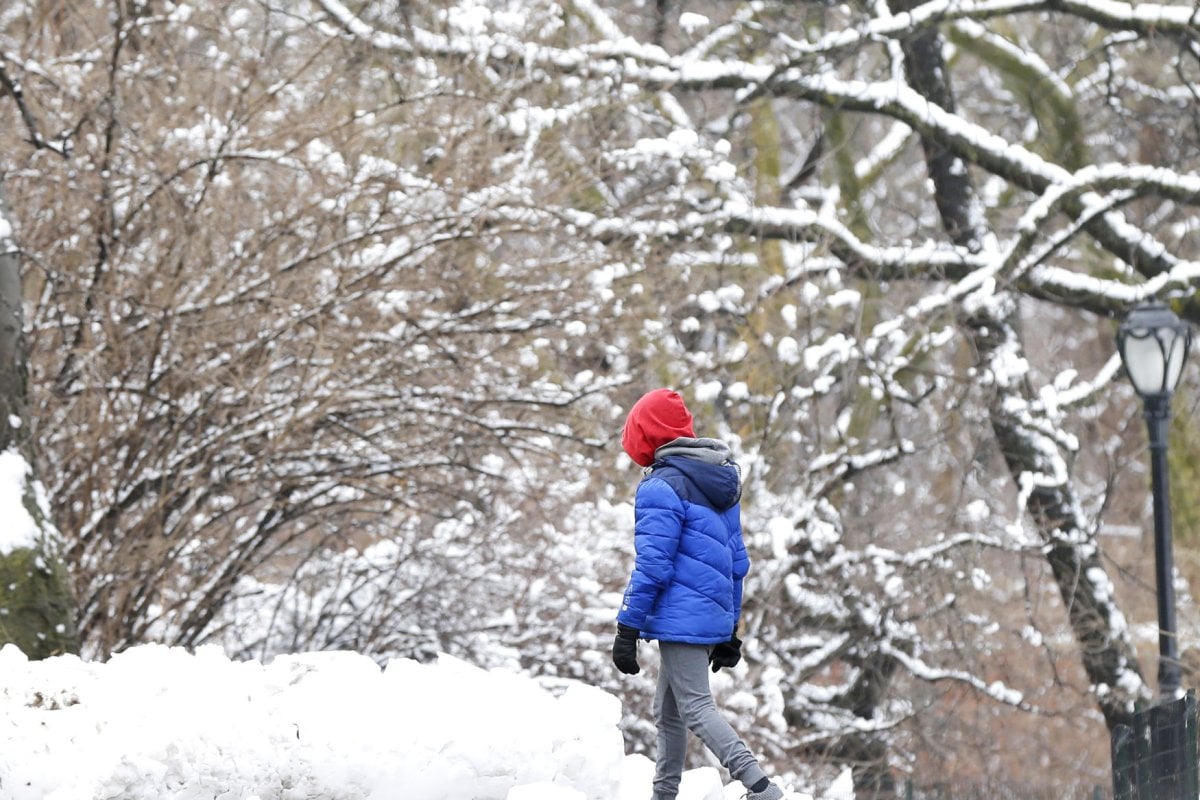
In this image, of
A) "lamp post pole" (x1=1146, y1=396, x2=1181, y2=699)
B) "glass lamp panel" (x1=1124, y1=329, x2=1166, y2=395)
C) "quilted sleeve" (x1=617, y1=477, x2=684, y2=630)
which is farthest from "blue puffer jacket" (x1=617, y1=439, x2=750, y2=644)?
"glass lamp panel" (x1=1124, y1=329, x2=1166, y2=395)

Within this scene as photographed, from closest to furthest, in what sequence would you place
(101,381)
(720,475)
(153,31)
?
(720,475) → (101,381) → (153,31)

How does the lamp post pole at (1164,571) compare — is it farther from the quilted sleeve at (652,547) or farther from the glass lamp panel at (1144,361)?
the quilted sleeve at (652,547)

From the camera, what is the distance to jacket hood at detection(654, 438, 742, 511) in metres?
5.44

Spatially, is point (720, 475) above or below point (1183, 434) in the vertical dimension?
below

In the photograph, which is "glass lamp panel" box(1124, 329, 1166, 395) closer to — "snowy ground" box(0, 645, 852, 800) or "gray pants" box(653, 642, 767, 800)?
"snowy ground" box(0, 645, 852, 800)

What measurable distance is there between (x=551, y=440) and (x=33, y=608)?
3.69 metres

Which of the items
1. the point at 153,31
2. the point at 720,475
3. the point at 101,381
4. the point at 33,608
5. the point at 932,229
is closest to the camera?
the point at 720,475

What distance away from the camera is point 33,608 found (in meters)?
7.18

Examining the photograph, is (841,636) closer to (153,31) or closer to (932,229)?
(932,229)

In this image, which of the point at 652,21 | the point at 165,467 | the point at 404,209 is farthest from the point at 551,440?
the point at 652,21

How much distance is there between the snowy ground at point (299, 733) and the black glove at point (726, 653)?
1.42ft

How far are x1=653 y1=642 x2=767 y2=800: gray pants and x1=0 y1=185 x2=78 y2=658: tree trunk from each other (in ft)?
10.4

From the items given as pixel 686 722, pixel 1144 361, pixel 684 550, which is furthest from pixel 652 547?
pixel 1144 361

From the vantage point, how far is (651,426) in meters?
5.53
